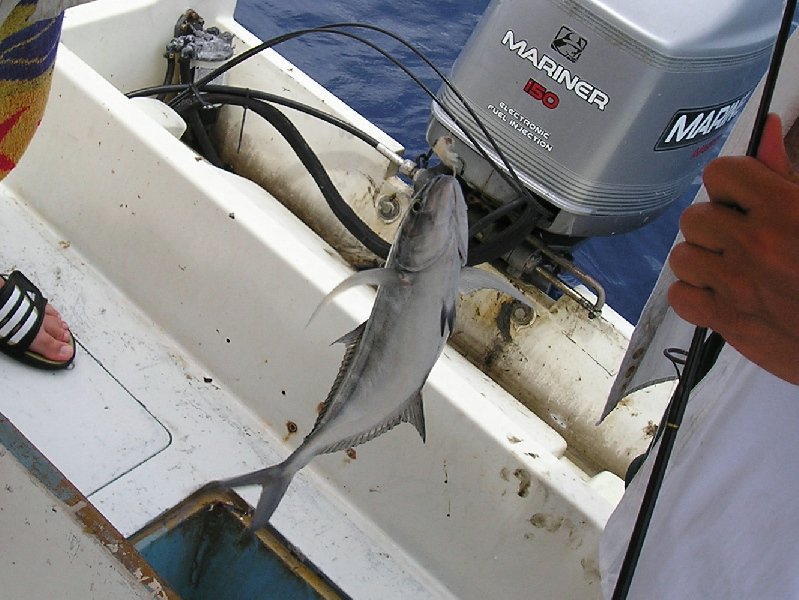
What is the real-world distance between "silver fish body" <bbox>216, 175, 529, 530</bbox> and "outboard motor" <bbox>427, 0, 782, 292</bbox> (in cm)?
104

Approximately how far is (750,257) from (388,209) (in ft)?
5.72

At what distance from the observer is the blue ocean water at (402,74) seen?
4469 millimetres

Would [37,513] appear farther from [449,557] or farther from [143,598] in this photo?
[449,557]

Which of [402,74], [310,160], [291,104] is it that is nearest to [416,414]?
[310,160]

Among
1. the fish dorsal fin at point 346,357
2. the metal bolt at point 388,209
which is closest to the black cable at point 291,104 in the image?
the metal bolt at point 388,209

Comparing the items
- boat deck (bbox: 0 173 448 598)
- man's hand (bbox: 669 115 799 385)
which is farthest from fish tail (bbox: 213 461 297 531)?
man's hand (bbox: 669 115 799 385)

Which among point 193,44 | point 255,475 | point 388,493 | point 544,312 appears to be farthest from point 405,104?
point 255,475

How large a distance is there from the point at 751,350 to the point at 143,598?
97 centimetres

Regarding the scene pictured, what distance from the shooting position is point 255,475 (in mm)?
1330

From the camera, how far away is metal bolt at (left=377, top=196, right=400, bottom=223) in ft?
8.46

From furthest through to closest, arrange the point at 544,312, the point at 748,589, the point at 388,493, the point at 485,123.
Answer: the point at 544,312 → the point at 485,123 → the point at 388,493 → the point at 748,589

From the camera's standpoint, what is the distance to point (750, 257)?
0.91 m

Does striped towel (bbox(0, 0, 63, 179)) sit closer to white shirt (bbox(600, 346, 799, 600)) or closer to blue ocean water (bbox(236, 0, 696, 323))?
white shirt (bbox(600, 346, 799, 600))

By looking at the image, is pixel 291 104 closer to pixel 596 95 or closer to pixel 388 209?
pixel 388 209
